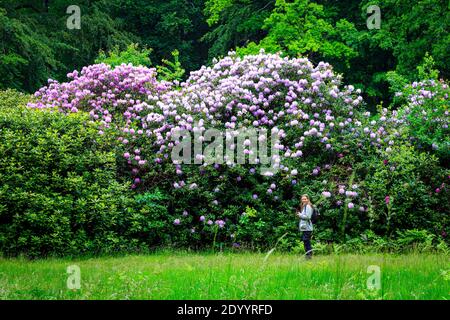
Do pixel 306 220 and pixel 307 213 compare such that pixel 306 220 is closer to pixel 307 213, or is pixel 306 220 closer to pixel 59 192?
pixel 307 213

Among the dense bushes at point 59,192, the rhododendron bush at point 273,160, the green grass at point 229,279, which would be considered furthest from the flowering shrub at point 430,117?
A: the dense bushes at point 59,192

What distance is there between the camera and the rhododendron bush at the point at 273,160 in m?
10.2

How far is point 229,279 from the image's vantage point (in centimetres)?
556

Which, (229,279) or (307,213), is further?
(307,213)

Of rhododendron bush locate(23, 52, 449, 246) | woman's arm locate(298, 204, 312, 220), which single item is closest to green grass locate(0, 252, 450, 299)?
woman's arm locate(298, 204, 312, 220)

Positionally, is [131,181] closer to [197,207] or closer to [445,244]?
[197,207]

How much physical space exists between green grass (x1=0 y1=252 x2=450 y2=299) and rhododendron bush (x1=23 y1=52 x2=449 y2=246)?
2.20 metres

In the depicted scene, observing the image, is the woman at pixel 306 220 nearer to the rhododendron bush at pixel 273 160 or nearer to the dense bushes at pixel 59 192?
the rhododendron bush at pixel 273 160

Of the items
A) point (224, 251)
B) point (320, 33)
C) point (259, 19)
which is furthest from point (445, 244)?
point (259, 19)

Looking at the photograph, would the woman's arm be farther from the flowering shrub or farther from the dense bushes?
the flowering shrub

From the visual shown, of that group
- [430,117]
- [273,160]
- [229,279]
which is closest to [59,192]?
[273,160]

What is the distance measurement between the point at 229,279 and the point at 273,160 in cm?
520

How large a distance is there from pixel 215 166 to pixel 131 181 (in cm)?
167

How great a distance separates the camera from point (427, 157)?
10758 mm
